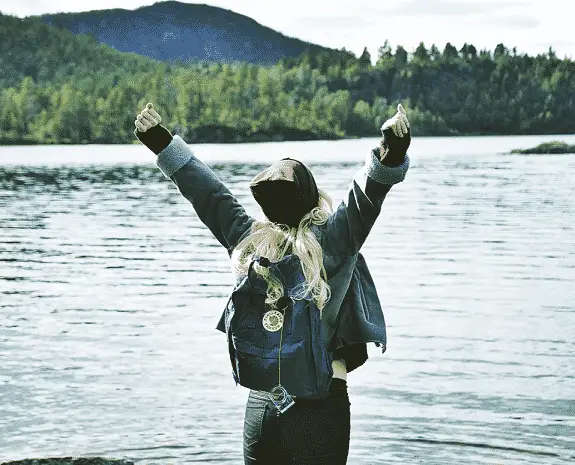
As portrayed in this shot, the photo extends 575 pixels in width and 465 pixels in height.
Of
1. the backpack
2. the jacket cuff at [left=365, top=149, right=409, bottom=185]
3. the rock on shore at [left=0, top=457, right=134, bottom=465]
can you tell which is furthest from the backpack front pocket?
the rock on shore at [left=0, top=457, right=134, bottom=465]

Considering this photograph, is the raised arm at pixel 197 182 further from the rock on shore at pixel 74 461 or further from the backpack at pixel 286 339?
the rock on shore at pixel 74 461

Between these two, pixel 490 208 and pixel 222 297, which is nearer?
pixel 222 297

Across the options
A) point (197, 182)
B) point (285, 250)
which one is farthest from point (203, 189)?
point (285, 250)

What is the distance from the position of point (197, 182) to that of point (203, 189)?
0.04 m

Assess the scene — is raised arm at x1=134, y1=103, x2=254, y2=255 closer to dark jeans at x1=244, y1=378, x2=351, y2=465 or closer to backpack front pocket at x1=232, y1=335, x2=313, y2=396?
backpack front pocket at x1=232, y1=335, x2=313, y2=396

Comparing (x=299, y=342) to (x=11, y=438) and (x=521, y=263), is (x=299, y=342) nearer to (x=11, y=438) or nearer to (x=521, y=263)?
(x=11, y=438)

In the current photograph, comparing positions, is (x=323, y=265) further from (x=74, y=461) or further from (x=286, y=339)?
(x=74, y=461)

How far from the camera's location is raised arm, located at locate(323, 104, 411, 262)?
4.08 m

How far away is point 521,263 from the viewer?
1124 inches

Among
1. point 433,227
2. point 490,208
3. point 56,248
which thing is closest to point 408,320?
point 56,248

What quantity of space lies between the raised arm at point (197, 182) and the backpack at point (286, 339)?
0.34m

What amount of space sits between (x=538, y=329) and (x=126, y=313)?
800cm

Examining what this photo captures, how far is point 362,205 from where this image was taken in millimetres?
4113

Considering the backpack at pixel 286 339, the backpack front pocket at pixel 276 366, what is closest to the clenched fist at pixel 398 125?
the backpack at pixel 286 339
